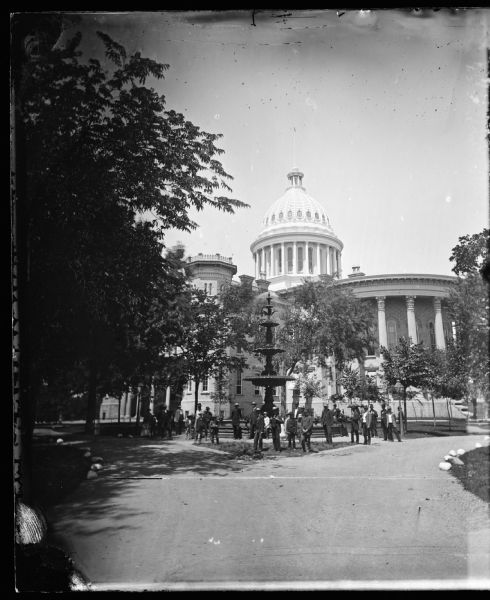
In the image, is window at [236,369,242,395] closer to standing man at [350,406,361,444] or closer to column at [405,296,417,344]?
standing man at [350,406,361,444]

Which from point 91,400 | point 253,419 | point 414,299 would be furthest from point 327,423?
point 91,400

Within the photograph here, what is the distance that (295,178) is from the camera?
5.64 metres

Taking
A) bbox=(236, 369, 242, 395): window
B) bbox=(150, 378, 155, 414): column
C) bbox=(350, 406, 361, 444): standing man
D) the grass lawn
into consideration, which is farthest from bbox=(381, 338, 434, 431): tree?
bbox=(150, 378, 155, 414): column

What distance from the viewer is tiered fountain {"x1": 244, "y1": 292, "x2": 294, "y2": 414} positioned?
18.2ft

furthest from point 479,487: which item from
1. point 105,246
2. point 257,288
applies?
point 105,246

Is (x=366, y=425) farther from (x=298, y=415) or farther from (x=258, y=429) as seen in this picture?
(x=258, y=429)

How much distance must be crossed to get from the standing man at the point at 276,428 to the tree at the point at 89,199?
82.9 inches

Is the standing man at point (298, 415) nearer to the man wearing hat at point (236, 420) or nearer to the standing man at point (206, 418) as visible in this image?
the man wearing hat at point (236, 420)

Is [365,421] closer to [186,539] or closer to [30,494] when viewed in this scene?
[186,539]

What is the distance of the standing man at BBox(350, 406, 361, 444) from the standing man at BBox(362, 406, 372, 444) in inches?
3.4

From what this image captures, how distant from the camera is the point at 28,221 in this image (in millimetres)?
4355

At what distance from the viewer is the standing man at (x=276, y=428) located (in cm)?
502

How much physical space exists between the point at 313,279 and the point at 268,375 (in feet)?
6.99
